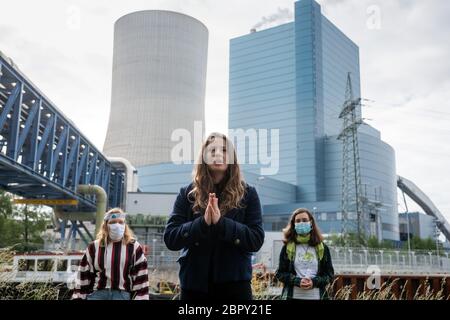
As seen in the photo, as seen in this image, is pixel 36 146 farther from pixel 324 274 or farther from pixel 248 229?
pixel 248 229

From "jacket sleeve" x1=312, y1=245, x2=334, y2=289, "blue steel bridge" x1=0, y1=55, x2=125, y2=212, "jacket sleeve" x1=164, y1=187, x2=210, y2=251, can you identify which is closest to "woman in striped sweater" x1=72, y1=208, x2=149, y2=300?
"jacket sleeve" x1=164, y1=187, x2=210, y2=251

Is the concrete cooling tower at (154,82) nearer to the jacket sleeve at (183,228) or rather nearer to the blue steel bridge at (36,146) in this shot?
the blue steel bridge at (36,146)

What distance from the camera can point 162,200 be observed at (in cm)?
3819

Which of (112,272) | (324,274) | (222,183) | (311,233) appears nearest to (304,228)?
(311,233)

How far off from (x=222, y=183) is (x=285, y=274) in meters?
1.58

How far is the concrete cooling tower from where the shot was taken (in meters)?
46.1

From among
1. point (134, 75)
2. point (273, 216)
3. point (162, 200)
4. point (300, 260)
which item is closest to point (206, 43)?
point (134, 75)

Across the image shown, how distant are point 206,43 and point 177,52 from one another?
174 inches

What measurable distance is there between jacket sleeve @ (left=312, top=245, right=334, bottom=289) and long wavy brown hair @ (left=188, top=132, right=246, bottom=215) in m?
1.57

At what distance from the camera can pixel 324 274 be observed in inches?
134
